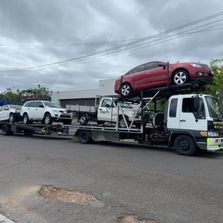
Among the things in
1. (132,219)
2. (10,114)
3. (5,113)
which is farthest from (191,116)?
(5,113)

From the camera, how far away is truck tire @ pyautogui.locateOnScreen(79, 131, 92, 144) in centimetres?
1777

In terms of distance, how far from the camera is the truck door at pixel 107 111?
17062 millimetres

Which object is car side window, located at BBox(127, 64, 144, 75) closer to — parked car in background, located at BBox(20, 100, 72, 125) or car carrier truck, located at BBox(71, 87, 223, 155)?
car carrier truck, located at BBox(71, 87, 223, 155)

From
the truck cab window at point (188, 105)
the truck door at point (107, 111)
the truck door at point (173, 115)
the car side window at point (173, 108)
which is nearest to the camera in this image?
the truck cab window at point (188, 105)

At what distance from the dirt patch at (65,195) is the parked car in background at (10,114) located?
1693 centimetres

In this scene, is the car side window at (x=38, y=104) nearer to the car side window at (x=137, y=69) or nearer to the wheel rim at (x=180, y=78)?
the car side window at (x=137, y=69)

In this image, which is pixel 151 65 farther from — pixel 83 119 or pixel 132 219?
pixel 132 219

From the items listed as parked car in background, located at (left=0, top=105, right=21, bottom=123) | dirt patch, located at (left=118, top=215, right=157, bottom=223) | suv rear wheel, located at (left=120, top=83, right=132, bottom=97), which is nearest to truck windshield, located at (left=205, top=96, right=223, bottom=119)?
suv rear wheel, located at (left=120, top=83, right=132, bottom=97)

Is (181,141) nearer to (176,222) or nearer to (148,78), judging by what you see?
(148,78)

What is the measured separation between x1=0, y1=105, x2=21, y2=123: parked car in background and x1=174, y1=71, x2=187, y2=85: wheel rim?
13192mm

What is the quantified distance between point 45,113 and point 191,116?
34.4ft

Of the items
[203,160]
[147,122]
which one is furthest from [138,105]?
[203,160]

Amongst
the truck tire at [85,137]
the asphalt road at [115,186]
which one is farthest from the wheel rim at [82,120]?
the asphalt road at [115,186]

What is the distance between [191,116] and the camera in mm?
13297
